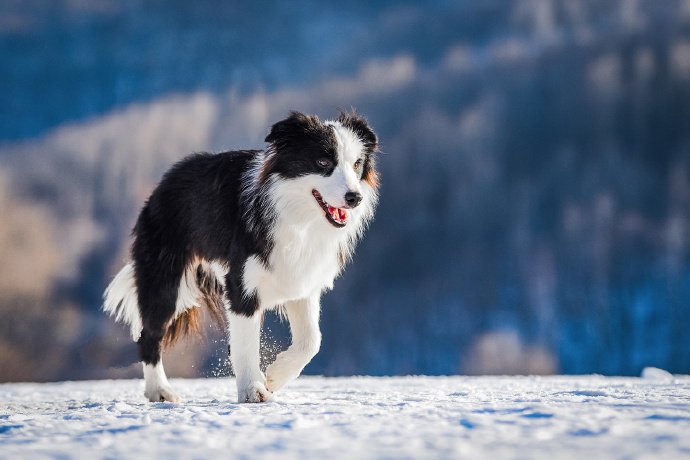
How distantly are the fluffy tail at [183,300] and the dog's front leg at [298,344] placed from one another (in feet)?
2.84

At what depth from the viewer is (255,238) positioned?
560 centimetres

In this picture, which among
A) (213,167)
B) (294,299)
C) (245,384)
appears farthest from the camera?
(213,167)

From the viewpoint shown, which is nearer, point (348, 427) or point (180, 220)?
point (348, 427)

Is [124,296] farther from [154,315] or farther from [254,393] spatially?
[254,393]

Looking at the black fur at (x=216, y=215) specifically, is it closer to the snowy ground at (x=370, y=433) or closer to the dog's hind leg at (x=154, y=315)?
the dog's hind leg at (x=154, y=315)

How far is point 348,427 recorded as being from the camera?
343 centimetres

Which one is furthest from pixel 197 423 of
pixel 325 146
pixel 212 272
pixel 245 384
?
pixel 212 272

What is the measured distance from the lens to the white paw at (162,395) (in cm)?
615

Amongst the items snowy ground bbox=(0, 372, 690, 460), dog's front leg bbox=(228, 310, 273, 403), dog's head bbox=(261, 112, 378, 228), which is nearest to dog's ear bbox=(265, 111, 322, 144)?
dog's head bbox=(261, 112, 378, 228)

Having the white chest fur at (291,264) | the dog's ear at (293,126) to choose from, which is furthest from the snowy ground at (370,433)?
the dog's ear at (293,126)

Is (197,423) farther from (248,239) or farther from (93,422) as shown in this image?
(248,239)

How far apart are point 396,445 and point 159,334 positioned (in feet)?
13.3

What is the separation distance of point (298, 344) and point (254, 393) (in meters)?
0.80

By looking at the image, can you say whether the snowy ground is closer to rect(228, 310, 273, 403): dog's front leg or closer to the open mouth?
rect(228, 310, 273, 403): dog's front leg
